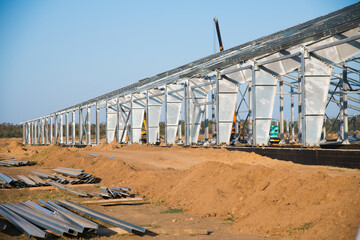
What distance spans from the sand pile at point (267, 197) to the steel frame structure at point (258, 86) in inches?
272

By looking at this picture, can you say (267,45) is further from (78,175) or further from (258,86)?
(78,175)

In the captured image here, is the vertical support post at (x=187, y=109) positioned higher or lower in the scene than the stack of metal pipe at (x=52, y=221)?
higher

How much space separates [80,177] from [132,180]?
7.66 ft

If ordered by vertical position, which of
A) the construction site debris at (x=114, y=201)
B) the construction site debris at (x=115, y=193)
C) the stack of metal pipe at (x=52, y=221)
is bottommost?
the construction site debris at (x=114, y=201)

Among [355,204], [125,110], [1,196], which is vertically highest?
[125,110]

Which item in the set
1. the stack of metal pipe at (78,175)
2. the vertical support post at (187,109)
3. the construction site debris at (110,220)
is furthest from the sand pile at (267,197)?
the vertical support post at (187,109)

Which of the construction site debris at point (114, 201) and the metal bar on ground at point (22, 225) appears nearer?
the metal bar on ground at point (22, 225)

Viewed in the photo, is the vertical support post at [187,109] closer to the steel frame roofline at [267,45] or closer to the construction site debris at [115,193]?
the steel frame roofline at [267,45]

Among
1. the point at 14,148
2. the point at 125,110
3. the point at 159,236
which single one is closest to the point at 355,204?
the point at 159,236

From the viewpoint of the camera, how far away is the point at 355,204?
7.05 metres

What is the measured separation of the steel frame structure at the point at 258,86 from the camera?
1630 centimetres

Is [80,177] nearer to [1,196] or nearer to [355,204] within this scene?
[1,196]

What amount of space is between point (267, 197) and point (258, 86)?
37.5 ft

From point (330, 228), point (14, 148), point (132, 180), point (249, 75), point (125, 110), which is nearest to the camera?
point (330, 228)
